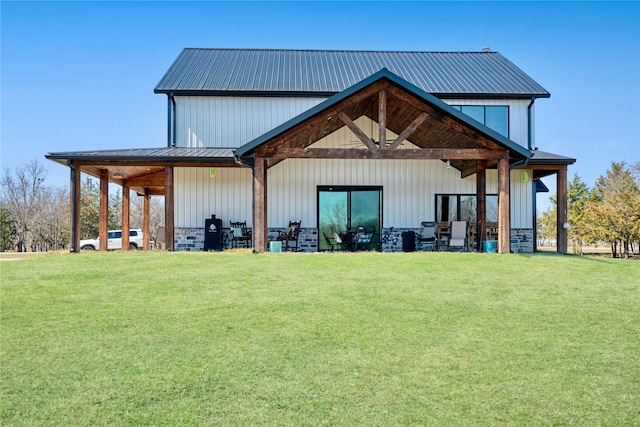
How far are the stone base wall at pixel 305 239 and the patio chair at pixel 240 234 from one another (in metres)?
0.18

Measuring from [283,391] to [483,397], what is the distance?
1677 mm

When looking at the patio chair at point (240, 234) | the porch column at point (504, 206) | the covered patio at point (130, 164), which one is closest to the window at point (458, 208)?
the porch column at point (504, 206)

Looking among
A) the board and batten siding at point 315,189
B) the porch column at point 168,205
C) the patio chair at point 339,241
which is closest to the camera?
the porch column at point 168,205

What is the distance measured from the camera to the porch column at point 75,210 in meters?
12.9

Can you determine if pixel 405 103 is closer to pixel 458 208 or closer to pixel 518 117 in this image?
pixel 458 208

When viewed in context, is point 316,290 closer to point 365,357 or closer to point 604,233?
point 365,357

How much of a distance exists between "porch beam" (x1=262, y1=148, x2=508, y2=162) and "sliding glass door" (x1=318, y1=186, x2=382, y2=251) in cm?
399

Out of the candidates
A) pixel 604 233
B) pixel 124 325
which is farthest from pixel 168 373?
pixel 604 233

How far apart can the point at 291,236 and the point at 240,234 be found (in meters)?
1.53

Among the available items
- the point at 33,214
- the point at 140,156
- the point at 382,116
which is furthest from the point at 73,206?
the point at 33,214

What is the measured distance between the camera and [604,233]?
61.9 ft

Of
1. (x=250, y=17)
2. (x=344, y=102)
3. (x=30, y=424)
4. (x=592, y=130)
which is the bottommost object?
(x=30, y=424)

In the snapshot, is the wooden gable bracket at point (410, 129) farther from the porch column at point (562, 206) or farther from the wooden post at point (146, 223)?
the wooden post at point (146, 223)

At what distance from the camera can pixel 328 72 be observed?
17.7m
